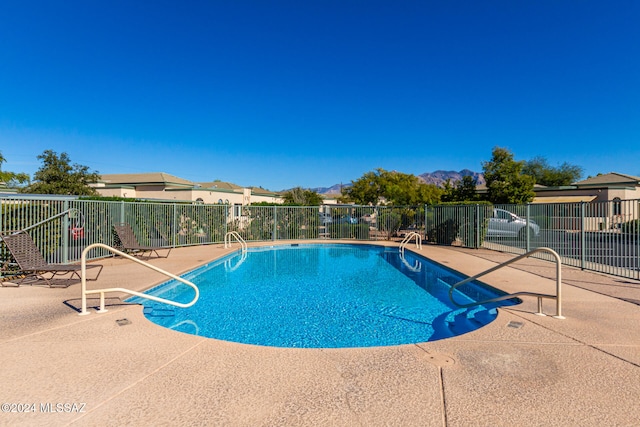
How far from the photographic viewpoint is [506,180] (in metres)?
30.8

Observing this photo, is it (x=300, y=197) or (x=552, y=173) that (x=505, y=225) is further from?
(x=552, y=173)

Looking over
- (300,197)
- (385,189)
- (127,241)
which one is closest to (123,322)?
(127,241)

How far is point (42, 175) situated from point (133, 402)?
31306 millimetres

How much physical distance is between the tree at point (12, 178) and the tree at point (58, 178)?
192 inches

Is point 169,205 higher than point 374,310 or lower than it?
higher

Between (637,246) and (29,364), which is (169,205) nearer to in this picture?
(29,364)

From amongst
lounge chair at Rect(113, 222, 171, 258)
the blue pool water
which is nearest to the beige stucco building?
lounge chair at Rect(113, 222, 171, 258)

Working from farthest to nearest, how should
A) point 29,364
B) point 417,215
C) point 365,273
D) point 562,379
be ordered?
point 417,215 < point 365,273 < point 29,364 < point 562,379

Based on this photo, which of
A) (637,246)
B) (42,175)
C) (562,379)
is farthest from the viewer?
(42,175)

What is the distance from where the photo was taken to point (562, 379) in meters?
3.11

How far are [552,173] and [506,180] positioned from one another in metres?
32.8

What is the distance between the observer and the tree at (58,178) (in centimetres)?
2587

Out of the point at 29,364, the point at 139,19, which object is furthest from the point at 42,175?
the point at 29,364

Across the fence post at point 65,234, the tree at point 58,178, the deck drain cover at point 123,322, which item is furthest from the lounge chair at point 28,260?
the tree at point 58,178
